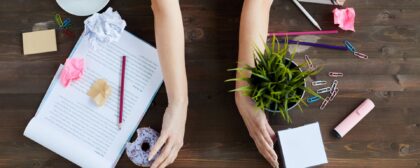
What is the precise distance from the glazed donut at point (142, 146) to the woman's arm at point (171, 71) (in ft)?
0.09

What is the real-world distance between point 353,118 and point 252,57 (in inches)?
9.9

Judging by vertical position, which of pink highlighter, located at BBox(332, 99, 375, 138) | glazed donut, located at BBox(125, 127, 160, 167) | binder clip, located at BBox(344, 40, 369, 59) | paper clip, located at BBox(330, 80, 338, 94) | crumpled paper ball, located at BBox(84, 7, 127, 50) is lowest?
glazed donut, located at BBox(125, 127, 160, 167)

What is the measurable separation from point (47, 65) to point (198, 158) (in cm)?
39

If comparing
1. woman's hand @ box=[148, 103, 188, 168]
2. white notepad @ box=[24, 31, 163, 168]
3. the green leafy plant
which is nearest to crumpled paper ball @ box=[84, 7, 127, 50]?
white notepad @ box=[24, 31, 163, 168]

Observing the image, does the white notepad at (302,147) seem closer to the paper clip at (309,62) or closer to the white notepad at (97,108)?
the paper clip at (309,62)

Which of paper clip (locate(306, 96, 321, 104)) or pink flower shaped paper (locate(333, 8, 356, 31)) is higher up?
pink flower shaped paper (locate(333, 8, 356, 31))

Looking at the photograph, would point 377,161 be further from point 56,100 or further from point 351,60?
point 56,100

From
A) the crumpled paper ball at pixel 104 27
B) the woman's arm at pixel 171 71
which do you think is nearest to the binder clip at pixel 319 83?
the woman's arm at pixel 171 71

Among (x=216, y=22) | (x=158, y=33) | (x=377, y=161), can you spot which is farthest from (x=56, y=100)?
(x=377, y=161)

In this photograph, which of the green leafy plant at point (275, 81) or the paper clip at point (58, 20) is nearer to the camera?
the green leafy plant at point (275, 81)

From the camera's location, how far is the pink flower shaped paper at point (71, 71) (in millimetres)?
827

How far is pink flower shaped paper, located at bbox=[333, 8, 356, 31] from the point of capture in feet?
2.76

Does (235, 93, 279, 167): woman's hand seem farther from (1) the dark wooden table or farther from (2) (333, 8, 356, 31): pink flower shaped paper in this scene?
(2) (333, 8, 356, 31): pink flower shaped paper

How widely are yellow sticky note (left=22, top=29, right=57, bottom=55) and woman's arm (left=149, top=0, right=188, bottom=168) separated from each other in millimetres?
247
